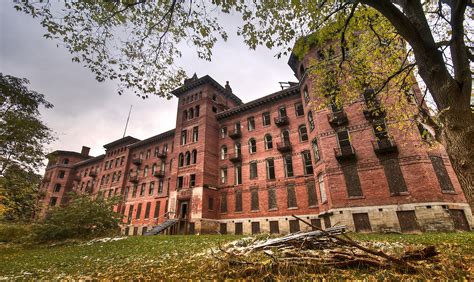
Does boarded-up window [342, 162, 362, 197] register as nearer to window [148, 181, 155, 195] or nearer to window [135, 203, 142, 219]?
window [148, 181, 155, 195]

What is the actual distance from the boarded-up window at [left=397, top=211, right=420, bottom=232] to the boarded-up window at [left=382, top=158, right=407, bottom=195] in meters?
1.55

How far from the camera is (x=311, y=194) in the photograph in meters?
21.7

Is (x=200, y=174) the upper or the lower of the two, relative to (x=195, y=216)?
upper

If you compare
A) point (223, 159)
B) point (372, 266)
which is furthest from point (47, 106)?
point (372, 266)

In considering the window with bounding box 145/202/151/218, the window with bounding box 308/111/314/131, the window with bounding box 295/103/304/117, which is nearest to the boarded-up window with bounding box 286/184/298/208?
the window with bounding box 308/111/314/131

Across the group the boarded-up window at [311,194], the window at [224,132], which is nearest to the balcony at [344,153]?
the boarded-up window at [311,194]

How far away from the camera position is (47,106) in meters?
17.0

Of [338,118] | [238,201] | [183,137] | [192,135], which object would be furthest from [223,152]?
[338,118]

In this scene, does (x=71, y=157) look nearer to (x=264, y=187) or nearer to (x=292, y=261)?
(x=264, y=187)

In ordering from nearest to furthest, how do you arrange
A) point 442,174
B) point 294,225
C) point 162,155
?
1. point 442,174
2. point 294,225
3. point 162,155

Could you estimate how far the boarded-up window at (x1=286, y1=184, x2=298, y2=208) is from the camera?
22391mm

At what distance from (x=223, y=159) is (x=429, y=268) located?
25.9 meters

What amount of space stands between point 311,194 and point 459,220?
10.6m

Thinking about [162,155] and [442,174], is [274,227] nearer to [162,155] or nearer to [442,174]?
[442,174]
